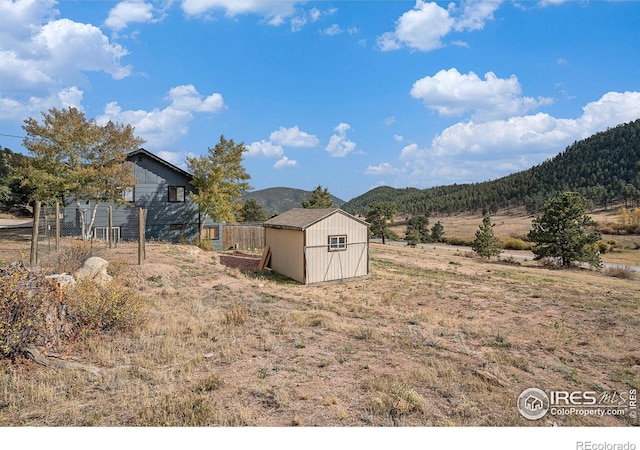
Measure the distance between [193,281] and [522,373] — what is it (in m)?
12.4

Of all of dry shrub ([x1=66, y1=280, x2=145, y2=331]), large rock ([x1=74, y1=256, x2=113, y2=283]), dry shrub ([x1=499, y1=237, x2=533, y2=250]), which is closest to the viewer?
dry shrub ([x1=66, y1=280, x2=145, y2=331])

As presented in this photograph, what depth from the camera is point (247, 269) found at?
825 inches

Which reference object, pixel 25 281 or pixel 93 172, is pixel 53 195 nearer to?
pixel 93 172

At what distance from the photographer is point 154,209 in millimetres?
27531

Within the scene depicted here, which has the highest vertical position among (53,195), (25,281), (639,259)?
(53,195)

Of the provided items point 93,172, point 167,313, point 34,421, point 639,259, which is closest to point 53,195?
point 93,172

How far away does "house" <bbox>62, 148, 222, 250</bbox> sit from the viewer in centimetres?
2547

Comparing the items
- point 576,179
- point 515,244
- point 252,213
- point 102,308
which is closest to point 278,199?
point 252,213

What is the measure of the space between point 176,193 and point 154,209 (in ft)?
7.05

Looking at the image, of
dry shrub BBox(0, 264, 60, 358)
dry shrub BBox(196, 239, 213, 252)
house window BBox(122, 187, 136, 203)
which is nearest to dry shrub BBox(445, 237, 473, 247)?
dry shrub BBox(196, 239, 213, 252)

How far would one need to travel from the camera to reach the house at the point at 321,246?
18.4 m

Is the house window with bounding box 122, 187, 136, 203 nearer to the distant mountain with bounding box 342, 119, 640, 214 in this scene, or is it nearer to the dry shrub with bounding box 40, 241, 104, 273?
the dry shrub with bounding box 40, 241, 104, 273

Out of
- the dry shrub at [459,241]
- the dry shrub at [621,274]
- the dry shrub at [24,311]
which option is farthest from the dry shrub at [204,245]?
the dry shrub at [459,241]

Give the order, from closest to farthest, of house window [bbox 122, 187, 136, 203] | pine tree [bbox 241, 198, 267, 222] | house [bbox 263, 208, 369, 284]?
house [bbox 263, 208, 369, 284]
house window [bbox 122, 187, 136, 203]
pine tree [bbox 241, 198, 267, 222]
